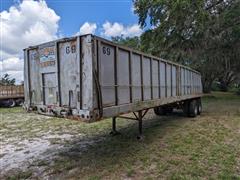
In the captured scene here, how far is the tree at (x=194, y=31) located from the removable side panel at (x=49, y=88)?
1274cm

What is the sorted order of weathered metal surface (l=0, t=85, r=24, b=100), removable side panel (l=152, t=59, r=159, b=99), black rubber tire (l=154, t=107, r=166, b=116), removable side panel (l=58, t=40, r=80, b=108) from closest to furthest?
removable side panel (l=58, t=40, r=80, b=108) → removable side panel (l=152, t=59, r=159, b=99) → black rubber tire (l=154, t=107, r=166, b=116) → weathered metal surface (l=0, t=85, r=24, b=100)

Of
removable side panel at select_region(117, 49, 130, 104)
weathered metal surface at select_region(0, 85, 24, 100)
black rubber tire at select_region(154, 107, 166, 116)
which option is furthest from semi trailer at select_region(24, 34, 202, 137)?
weathered metal surface at select_region(0, 85, 24, 100)

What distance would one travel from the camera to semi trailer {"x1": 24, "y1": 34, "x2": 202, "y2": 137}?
430cm

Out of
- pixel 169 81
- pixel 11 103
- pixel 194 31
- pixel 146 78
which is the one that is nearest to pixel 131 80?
pixel 146 78

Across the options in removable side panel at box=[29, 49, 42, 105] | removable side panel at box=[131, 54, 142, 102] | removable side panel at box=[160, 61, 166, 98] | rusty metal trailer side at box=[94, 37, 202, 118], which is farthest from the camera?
removable side panel at box=[160, 61, 166, 98]

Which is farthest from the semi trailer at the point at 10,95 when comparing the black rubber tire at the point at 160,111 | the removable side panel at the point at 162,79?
the removable side panel at the point at 162,79

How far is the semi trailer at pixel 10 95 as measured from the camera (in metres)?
19.1

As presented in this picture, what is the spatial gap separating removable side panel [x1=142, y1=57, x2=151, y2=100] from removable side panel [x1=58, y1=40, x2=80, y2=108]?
2.20 meters

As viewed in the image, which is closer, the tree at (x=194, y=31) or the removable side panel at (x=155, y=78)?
the removable side panel at (x=155, y=78)

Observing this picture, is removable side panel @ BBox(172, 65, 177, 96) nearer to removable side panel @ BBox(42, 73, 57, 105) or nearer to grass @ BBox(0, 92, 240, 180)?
grass @ BBox(0, 92, 240, 180)

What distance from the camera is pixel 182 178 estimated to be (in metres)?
4.22

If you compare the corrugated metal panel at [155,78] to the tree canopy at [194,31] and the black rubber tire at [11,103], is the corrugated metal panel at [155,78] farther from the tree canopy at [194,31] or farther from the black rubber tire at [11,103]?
the black rubber tire at [11,103]

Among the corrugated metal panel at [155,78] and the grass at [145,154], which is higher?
the corrugated metal panel at [155,78]

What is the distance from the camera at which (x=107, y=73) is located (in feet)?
15.3
